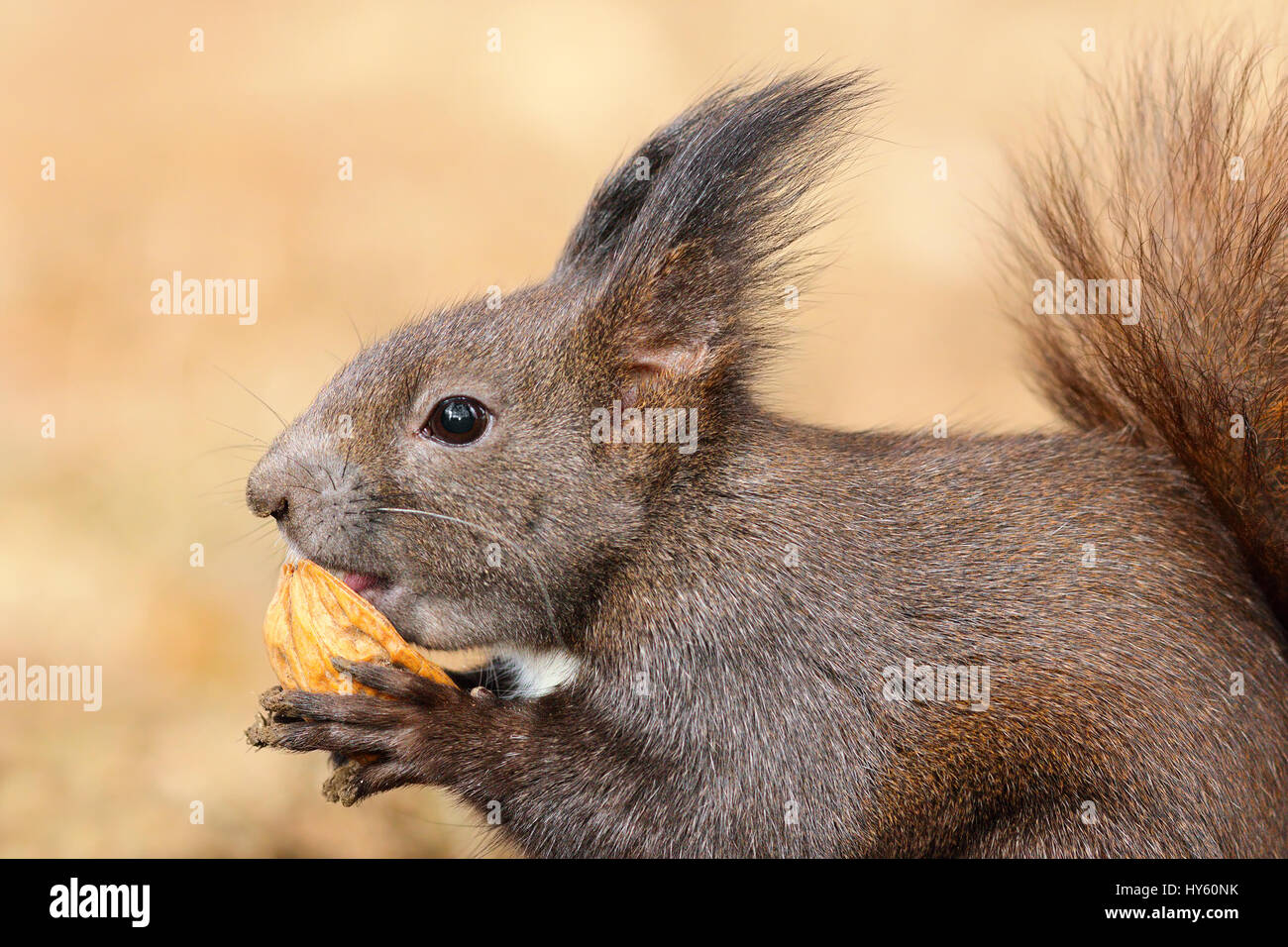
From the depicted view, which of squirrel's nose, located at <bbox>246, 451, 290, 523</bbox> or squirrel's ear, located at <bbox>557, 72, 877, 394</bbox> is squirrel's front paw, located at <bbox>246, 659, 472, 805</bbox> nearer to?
squirrel's nose, located at <bbox>246, 451, 290, 523</bbox>

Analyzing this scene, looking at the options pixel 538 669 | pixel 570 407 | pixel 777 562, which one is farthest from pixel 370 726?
pixel 777 562

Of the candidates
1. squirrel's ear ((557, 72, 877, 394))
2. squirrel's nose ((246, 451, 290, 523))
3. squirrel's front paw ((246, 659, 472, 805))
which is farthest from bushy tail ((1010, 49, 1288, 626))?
squirrel's nose ((246, 451, 290, 523))

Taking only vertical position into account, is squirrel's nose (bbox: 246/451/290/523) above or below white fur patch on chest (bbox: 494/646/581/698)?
above

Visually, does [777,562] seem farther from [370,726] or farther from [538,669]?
[370,726]

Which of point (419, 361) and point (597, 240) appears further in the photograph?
point (597, 240)

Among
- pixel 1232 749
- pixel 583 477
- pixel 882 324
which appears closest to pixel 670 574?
pixel 583 477

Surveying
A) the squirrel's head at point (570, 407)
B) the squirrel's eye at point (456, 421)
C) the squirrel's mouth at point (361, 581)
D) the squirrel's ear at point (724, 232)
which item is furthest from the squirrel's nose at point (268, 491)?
the squirrel's ear at point (724, 232)

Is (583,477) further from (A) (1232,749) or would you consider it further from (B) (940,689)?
(A) (1232,749)

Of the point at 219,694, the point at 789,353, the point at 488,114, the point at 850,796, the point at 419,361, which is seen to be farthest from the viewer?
the point at 488,114
